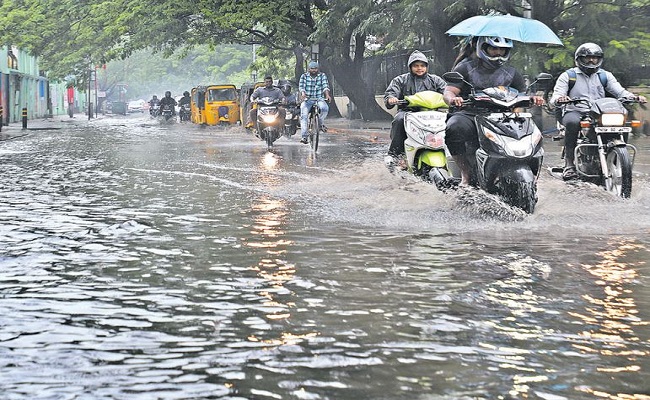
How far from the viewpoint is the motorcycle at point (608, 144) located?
424 inches

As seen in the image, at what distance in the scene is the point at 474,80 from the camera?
1046cm

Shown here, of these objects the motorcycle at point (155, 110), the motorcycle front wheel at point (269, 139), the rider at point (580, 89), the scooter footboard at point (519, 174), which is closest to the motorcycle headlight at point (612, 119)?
the rider at point (580, 89)

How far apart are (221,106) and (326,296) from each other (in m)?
42.7

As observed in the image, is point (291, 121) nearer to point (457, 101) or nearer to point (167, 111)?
point (457, 101)

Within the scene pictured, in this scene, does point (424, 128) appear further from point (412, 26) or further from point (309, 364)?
point (412, 26)

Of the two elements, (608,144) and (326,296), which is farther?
(608,144)

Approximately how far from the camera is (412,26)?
29.3 metres

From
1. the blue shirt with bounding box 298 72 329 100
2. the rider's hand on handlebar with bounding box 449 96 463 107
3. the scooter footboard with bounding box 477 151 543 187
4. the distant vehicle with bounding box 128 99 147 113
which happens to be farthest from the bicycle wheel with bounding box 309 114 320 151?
the distant vehicle with bounding box 128 99 147 113

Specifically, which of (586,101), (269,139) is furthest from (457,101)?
(269,139)

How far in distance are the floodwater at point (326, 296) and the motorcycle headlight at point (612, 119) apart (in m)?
0.76

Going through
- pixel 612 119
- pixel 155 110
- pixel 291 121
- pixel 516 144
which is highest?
pixel 612 119

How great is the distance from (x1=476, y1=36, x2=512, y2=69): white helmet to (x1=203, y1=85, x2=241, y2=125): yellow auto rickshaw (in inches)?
1506

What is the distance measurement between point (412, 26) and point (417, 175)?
18.3m

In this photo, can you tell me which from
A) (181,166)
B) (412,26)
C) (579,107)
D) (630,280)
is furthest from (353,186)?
(412,26)
